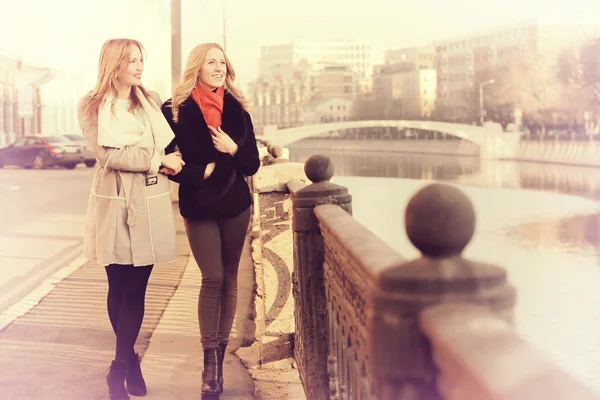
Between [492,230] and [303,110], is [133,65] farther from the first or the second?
[303,110]

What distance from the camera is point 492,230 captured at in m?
36.2

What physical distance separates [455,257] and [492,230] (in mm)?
35695

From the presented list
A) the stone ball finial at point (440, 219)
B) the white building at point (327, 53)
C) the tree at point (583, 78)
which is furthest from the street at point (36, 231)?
the white building at point (327, 53)

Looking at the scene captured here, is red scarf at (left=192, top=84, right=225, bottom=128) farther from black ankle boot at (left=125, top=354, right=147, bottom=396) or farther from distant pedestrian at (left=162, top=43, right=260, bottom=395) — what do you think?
black ankle boot at (left=125, top=354, right=147, bottom=396)

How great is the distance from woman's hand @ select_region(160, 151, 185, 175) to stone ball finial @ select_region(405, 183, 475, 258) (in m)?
2.42

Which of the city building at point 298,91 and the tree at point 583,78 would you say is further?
the city building at point 298,91

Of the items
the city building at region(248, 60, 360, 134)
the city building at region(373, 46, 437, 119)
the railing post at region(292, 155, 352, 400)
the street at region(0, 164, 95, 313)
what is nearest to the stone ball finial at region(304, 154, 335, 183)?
the railing post at region(292, 155, 352, 400)

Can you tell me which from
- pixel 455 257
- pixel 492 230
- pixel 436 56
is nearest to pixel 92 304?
pixel 455 257

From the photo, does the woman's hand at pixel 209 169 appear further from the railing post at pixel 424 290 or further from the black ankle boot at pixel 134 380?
the railing post at pixel 424 290

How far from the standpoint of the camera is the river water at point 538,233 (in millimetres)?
23997

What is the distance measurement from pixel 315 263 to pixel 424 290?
1904 millimetres

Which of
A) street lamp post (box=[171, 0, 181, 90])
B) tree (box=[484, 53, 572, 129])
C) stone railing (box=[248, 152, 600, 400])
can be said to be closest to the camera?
stone railing (box=[248, 152, 600, 400])

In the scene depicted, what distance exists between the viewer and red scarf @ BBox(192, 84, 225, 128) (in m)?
3.72

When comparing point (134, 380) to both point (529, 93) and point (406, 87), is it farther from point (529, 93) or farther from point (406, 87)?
point (406, 87)
